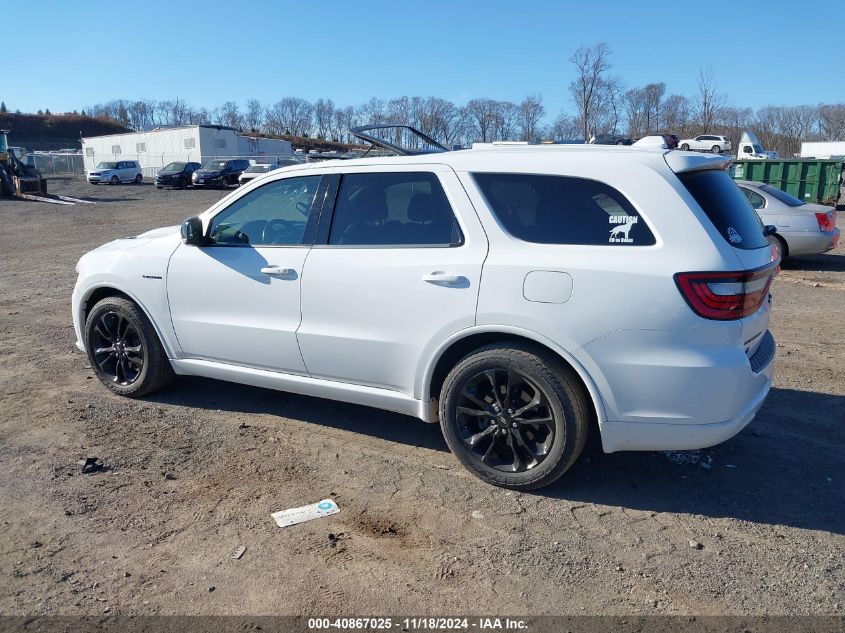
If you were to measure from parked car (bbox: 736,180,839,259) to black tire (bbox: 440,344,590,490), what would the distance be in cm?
940

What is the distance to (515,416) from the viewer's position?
405 centimetres

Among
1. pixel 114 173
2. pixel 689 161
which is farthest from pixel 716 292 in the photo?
Answer: pixel 114 173

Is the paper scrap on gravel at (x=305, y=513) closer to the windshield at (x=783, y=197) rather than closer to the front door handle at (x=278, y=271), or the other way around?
the front door handle at (x=278, y=271)

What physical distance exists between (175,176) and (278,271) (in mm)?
39159

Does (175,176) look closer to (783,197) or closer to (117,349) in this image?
(783,197)

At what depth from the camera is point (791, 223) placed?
11.9m

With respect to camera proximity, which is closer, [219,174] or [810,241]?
[810,241]

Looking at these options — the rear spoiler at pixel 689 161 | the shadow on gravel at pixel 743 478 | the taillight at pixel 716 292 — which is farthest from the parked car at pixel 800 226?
the taillight at pixel 716 292

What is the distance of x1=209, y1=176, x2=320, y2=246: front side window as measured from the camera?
4832 mm

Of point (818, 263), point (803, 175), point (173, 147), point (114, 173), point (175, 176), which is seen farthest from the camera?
point (173, 147)

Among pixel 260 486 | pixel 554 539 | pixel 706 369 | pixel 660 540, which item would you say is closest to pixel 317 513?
pixel 260 486

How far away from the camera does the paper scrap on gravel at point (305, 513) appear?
383 centimetres

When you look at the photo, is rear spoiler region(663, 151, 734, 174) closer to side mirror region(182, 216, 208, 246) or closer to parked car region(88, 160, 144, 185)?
side mirror region(182, 216, 208, 246)

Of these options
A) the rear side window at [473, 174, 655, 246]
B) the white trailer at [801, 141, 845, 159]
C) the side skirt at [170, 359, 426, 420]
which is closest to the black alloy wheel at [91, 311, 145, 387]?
the side skirt at [170, 359, 426, 420]
